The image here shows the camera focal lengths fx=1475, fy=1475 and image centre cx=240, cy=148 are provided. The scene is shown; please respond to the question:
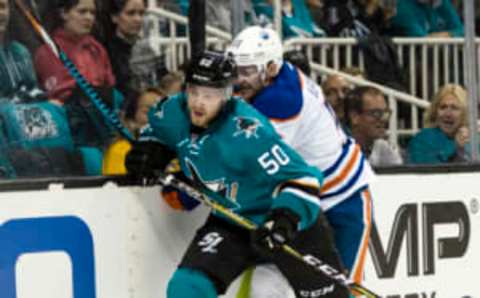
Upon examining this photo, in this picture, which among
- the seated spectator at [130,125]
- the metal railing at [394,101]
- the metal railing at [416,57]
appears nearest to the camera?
the seated spectator at [130,125]

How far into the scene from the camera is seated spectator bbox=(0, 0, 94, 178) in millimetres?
4973

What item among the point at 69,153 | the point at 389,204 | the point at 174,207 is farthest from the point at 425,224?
the point at 69,153

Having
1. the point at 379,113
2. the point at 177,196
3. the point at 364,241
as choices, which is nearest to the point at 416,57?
the point at 379,113

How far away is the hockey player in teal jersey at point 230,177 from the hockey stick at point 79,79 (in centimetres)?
18

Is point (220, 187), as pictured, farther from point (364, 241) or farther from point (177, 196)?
point (364, 241)

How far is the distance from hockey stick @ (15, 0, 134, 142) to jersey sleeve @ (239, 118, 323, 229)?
0.63 meters

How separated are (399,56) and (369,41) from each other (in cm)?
17

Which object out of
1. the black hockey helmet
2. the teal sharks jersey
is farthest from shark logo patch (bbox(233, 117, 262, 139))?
the black hockey helmet

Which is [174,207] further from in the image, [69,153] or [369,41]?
[369,41]

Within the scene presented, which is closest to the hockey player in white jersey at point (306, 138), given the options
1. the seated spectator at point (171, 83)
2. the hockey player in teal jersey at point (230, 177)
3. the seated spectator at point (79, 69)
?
the hockey player in teal jersey at point (230, 177)

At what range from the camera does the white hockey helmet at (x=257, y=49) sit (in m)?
5.08

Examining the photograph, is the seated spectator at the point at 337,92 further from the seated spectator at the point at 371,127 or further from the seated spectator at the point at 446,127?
the seated spectator at the point at 446,127

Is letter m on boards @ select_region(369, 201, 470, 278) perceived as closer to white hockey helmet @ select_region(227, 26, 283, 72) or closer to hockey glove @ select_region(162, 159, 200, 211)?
hockey glove @ select_region(162, 159, 200, 211)

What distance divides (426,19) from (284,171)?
99.6 inches
